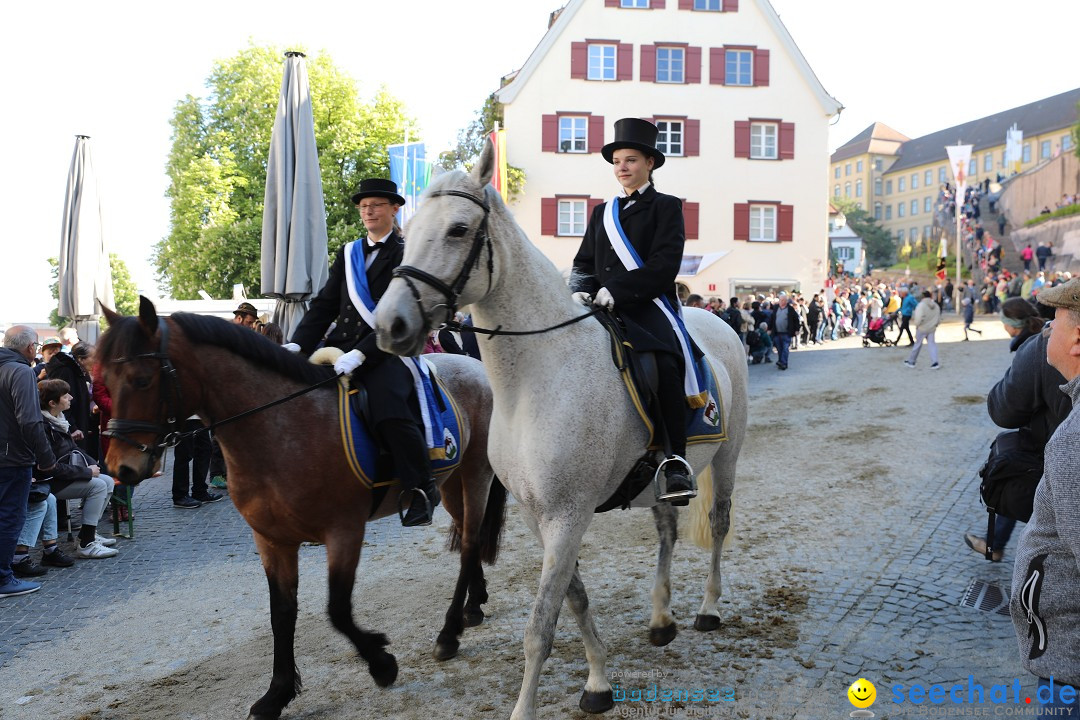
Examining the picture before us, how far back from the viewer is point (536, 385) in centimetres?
365

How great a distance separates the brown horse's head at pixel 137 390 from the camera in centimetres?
366

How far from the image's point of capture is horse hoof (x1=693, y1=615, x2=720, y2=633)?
4883 millimetres

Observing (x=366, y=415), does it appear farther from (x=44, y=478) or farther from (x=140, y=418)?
(x=44, y=478)

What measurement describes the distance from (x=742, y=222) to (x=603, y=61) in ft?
27.7

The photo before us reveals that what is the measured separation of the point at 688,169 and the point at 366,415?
2928 centimetres

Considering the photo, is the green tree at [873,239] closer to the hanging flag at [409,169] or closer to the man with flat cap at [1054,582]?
the hanging flag at [409,169]

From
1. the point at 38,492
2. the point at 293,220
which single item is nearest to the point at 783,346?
the point at 293,220

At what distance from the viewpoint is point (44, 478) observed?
23.4 feet

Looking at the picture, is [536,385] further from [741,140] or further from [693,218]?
[741,140]

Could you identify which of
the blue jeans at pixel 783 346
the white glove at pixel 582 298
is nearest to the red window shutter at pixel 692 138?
the blue jeans at pixel 783 346

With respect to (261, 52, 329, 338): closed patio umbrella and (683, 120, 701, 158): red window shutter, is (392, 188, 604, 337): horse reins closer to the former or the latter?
(261, 52, 329, 338): closed patio umbrella

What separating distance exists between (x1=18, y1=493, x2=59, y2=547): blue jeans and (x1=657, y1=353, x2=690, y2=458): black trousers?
5846 mm

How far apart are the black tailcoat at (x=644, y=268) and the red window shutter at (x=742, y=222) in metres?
28.4

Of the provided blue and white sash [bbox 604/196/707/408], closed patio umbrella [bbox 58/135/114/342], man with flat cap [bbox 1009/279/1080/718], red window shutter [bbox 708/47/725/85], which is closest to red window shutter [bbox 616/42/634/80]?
red window shutter [bbox 708/47/725/85]
